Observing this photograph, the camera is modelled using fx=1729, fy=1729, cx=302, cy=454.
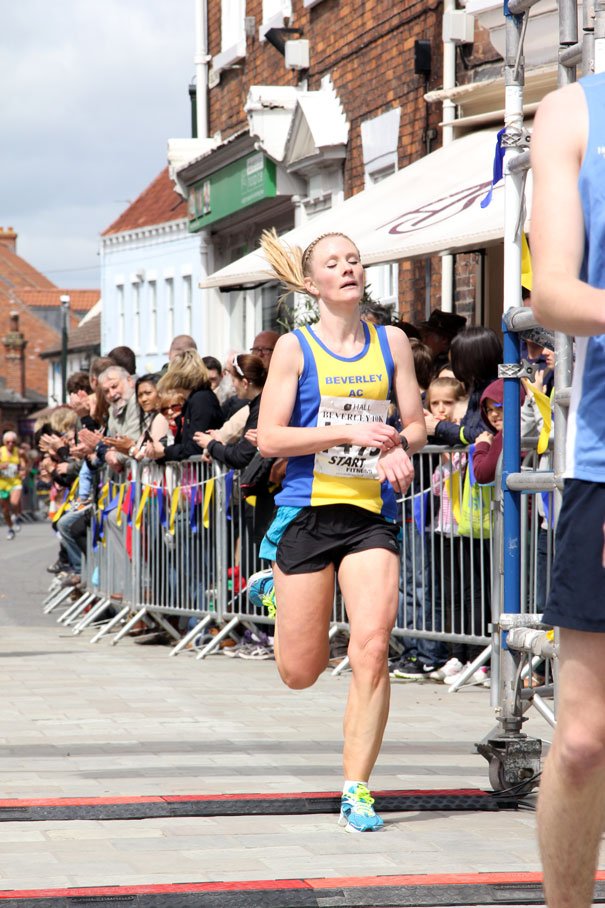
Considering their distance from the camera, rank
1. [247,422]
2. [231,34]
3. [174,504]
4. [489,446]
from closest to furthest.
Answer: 1. [489,446]
2. [247,422]
3. [174,504]
4. [231,34]

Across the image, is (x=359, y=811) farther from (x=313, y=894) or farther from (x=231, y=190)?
(x=231, y=190)

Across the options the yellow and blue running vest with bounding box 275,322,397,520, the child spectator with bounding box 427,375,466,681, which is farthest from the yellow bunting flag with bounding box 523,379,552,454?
the child spectator with bounding box 427,375,466,681

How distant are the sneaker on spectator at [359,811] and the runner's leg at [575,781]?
7.27 ft

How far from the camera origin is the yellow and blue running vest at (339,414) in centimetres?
591

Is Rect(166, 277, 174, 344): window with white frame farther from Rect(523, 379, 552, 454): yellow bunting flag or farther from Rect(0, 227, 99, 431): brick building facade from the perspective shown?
Rect(0, 227, 99, 431): brick building facade

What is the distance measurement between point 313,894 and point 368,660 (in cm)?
114

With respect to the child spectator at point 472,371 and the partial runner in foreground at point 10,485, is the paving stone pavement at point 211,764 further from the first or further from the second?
the partial runner in foreground at point 10,485

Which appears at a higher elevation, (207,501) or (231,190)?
(231,190)

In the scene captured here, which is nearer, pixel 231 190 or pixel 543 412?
pixel 543 412

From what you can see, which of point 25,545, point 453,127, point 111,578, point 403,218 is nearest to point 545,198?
point 403,218

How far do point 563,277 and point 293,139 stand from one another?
53.7 ft

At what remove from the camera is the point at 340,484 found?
233 inches

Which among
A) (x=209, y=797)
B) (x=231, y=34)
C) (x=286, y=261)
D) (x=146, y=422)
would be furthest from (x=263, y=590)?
(x=231, y=34)

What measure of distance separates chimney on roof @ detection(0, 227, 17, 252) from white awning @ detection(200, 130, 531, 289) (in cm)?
8942
